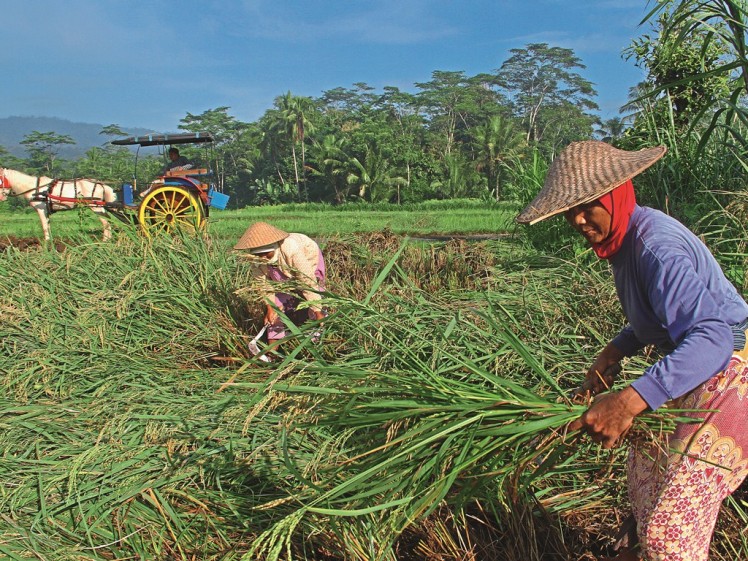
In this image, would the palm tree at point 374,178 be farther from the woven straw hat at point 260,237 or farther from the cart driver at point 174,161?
the woven straw hat at point 260,237

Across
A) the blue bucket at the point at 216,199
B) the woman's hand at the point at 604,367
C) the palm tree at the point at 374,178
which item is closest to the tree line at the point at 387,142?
the palm tree at the point at 374,178

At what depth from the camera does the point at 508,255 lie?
15.2 ft

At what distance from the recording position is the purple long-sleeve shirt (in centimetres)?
131

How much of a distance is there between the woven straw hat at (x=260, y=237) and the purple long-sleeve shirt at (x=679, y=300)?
2525 millimetres

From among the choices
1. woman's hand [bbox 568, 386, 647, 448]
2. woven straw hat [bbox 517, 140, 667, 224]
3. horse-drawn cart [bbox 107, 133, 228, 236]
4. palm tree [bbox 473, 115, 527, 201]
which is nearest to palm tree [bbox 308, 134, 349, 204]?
palm tree [bbox 473, 115, 527, 201]

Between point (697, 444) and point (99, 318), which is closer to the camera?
point (697, 444)

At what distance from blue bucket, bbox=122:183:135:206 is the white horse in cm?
41

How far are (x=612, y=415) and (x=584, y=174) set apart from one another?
54 centimetres

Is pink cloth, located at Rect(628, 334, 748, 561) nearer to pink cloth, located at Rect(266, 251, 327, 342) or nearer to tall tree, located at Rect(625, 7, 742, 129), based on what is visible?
pink cloth, located at Rect(266, 251, 327, 342)

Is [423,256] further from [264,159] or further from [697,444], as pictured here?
[264,159]

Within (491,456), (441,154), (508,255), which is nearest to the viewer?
(491,456)

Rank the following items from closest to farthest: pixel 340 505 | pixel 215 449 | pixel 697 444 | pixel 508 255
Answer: pixel 697 444
pixel 340 505
pixel 215 449
pixel 508 255

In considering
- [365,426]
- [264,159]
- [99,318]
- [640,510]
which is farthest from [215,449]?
[264,159]

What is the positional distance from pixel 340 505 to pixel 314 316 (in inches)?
78.6
